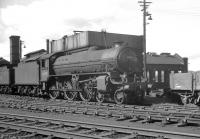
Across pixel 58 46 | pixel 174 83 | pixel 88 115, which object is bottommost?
pixel 88 115

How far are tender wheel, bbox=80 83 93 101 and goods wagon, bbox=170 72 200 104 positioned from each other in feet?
15.7

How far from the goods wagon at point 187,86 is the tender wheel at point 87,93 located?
480 cm

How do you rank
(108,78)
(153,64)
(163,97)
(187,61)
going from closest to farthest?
(108,78) < (163,97) < (153,64) < (187,61)

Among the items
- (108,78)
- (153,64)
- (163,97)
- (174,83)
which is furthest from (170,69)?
(108,78)

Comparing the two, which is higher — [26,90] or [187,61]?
[187,61]

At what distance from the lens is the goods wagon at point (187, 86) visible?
15.4 metres

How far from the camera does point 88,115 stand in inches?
443

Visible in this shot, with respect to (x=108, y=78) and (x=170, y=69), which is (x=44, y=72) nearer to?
(x=108, y=78)

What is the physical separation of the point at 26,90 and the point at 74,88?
25.8 ft

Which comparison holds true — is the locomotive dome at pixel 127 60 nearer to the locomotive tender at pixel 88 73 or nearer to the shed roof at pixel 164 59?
the locomotive tender at pixel 88 73

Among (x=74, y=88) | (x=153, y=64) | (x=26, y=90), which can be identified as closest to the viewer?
(x=74, y=88)

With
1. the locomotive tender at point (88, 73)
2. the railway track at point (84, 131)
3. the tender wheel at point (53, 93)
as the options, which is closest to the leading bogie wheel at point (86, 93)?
the locomotive tender at point (88, 73)

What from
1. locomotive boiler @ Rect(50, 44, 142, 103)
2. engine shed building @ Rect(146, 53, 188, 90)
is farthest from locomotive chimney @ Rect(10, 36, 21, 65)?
locomotive boiler @ Rect(50, 44, 142, 103)

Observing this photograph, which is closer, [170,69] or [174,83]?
[174,83]
